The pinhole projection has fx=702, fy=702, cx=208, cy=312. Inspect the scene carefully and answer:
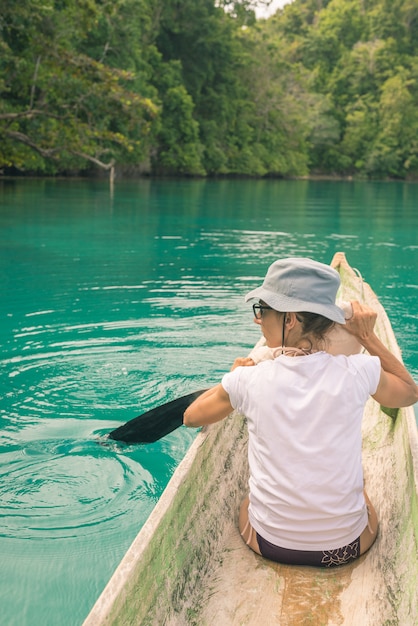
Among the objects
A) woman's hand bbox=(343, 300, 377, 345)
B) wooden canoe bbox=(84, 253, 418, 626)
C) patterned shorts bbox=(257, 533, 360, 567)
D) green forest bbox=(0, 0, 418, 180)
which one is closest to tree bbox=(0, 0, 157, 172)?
green forest bbox=(0, 0, 418, 180)

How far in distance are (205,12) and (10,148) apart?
27.9 m

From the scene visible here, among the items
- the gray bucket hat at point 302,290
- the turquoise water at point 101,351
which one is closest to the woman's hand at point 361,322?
the gray bucket hat at point 302,290

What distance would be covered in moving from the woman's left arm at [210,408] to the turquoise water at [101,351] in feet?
3.47

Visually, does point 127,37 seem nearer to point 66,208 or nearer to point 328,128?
point 66,208

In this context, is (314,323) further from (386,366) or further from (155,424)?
(155,424)

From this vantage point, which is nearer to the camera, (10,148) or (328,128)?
(10,148)

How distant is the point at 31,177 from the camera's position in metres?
33.2

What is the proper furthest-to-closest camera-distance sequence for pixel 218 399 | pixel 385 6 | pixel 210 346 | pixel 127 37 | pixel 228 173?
pixel 385 6, pixel 228 173, pixel 127 37, pixel 210 346, pixel 218 399

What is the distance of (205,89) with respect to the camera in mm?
45094

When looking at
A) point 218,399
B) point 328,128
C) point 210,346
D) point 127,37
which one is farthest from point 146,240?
point 328,128

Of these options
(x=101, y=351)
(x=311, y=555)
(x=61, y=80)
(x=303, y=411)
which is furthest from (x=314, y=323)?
(x=61, y=80)

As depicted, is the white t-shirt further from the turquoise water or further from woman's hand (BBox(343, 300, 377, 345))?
the turquoise water

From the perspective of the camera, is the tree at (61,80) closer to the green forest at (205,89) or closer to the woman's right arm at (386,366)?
the green forest at (205,89)

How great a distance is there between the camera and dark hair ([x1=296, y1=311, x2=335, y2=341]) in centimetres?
225
